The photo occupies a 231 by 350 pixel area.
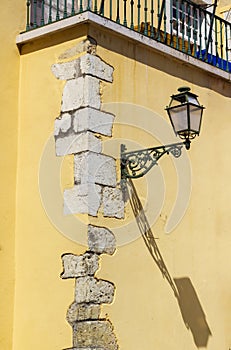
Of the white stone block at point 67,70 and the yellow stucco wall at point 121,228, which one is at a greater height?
the white stone block at point 67,70

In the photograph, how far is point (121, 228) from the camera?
543cm

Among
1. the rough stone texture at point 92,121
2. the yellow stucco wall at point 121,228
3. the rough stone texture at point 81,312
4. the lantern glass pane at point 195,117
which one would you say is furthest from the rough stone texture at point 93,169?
the rough stone texture at point 81,312

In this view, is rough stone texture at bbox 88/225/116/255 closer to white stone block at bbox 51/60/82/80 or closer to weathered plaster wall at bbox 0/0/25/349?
weathered plaster wall at bbox 0/0/25/349

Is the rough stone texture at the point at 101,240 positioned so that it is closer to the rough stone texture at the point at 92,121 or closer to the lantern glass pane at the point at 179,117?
the rough stone texture at the point at 92,121

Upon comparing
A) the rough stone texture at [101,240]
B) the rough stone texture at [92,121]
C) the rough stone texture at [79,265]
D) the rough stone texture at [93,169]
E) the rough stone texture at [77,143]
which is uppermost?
the rough stone texture at [92,121]

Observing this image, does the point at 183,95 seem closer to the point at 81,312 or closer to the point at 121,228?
the point at 121,228

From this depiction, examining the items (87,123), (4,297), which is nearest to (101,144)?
(87,123)

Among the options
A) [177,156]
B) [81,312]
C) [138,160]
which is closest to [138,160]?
[138,160]

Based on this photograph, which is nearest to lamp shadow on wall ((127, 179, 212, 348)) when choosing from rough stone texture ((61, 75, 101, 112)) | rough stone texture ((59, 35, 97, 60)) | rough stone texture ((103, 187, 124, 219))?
rough stone texture ((103, 187, 124, 219))

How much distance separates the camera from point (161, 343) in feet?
18.3

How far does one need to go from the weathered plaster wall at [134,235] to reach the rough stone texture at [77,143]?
0.10 meters

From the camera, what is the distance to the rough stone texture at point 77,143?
5273 mm

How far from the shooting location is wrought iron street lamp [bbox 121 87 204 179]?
5.34 m

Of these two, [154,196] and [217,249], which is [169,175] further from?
[217,249]
